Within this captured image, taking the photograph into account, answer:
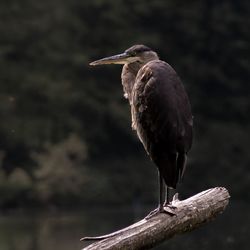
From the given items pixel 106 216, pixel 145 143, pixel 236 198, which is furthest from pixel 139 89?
pixel 236 198

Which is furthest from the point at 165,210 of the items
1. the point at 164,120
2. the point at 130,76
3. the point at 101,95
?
the point at 101,95

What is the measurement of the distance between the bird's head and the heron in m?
0.64

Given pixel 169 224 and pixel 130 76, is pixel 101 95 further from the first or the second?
pixel 169 224

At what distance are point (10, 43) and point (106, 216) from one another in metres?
8.00

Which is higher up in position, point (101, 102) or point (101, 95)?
point (101, 95)

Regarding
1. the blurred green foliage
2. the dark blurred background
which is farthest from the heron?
the blurred green foliage

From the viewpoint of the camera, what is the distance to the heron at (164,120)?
19.5 ft

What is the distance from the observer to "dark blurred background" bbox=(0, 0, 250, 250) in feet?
85.0

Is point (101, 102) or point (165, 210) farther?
point (101, 102)

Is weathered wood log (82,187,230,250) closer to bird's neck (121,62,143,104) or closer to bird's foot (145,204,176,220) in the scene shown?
bird's foot (145,204,176,220)

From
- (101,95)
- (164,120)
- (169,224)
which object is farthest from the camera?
(101,95)

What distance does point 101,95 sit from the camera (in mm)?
29156

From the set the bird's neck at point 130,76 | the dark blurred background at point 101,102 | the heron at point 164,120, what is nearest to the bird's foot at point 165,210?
the heron at point 164,120

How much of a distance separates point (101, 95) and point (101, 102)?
193 millimetres
